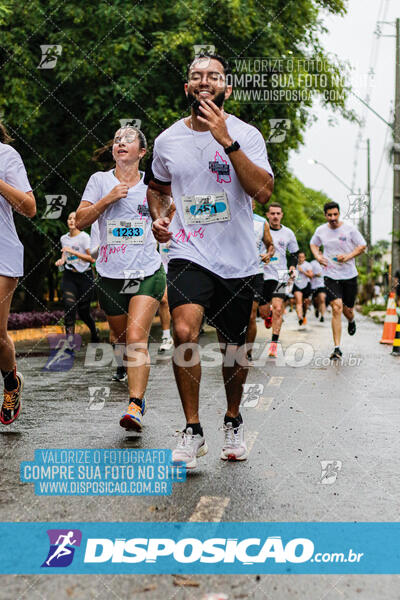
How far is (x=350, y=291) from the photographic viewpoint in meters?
11.7

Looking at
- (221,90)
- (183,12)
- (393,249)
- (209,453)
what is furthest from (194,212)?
(393,249)

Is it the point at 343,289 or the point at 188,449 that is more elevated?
the point at 343,289

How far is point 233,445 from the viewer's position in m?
4.93

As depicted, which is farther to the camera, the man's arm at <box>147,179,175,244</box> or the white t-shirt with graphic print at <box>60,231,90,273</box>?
the white t-shirt with graphic print at <box>60,231,90,273</box>

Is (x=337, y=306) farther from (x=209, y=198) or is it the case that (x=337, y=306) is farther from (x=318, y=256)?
(x=209, y=198)

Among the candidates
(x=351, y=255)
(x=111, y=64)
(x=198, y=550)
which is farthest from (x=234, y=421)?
(x=111, y=64)

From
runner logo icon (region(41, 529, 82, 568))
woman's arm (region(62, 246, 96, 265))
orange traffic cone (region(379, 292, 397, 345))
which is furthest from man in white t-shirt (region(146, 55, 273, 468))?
orange traffic cone (region(379, 292, 397, 345))

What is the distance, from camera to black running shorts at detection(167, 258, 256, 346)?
15.3ft

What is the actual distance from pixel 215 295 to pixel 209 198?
0.53 meters

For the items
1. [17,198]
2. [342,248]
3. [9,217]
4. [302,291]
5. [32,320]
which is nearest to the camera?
[17,198]

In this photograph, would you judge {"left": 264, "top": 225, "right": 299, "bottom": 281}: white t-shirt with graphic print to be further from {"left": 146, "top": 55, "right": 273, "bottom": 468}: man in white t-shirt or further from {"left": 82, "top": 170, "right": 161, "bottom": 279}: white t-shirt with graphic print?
{"left": 146, "top": 55, "right": 273, "bottom": 468}: man in white t-shirt

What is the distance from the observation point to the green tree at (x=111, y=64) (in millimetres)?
17000

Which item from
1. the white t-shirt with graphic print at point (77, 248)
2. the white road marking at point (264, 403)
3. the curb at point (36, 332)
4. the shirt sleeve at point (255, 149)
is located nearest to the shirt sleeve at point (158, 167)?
the shirt sleeve at point (255, 149)

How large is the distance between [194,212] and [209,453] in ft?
4.69
